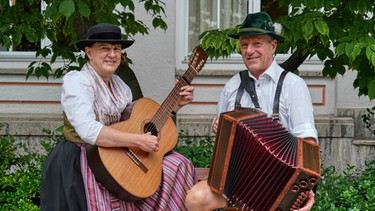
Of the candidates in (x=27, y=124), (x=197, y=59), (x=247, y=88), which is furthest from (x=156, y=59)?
(x=247, y=88)

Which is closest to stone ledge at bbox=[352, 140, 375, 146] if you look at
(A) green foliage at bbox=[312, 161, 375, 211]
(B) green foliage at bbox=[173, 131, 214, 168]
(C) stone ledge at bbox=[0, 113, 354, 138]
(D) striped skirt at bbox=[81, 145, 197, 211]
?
(C) stone ledge at bbox=[0, 113, 354, 138]

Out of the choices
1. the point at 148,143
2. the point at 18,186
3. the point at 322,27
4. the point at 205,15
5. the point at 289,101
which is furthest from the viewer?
the point at 205,15

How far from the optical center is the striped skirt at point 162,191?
14.0 feet

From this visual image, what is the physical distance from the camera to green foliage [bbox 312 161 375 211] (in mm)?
4773

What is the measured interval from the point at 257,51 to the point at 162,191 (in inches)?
42.9

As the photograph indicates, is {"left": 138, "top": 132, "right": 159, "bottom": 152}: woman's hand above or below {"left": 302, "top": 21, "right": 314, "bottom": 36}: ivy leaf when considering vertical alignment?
below

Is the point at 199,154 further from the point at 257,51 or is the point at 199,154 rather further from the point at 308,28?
the point at 257,51

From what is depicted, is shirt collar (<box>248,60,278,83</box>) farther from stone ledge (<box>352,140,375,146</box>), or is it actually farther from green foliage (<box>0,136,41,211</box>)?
stone ledge (<box>352,140,375,146</box>)

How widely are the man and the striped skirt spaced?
1.69ft

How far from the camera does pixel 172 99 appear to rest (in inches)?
178

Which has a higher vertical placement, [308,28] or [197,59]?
[308,28]

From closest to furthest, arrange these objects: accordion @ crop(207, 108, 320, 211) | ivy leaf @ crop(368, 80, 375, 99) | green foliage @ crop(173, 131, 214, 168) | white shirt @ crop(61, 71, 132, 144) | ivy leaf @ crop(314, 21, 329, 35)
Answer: accordion @ crop(207, 108, 320, 211), white shirt @ crop(61, 71, 132, 144), ivy leaf @ crop(314, 21, 329, 35), ivy leaf @ crop(368, 80, 375, 99), green foliage @ crop(173, 131, 214, 168)

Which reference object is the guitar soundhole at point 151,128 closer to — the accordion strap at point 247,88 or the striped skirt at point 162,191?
the striped skirt at point 162,191

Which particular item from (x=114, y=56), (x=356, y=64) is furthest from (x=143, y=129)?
(x=356, y=64)
